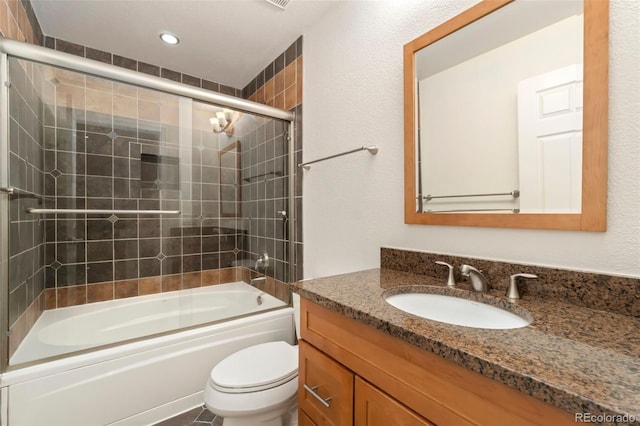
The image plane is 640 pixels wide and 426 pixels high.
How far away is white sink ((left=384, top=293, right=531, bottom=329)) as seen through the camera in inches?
32.8

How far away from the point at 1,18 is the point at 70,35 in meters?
0.93

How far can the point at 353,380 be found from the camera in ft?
2.58

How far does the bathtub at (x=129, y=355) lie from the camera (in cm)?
125

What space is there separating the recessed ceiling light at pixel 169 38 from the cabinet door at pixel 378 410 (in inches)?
97.0

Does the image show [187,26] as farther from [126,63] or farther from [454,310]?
[454,310]

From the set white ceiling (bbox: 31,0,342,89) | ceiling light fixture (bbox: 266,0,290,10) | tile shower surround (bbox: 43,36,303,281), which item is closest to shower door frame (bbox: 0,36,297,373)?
tile shower surround (bbox: 43,36,303,281)

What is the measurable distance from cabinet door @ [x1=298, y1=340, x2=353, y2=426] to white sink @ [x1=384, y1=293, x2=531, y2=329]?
28cm

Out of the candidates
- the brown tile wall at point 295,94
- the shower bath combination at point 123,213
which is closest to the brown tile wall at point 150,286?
the shower bath combination at point 123,213

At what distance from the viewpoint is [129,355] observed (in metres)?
1.44

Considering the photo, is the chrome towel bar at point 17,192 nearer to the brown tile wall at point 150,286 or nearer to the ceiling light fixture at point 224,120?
the brown tile wall at point 150,286

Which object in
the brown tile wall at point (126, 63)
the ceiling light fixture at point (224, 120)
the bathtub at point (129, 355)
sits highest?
the brown tile wall at point (126, 63)

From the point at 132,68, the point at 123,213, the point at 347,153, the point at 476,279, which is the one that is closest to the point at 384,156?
the point at 347,153

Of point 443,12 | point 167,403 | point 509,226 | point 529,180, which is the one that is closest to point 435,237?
point 509,226

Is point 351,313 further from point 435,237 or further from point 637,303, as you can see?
point 637,303
